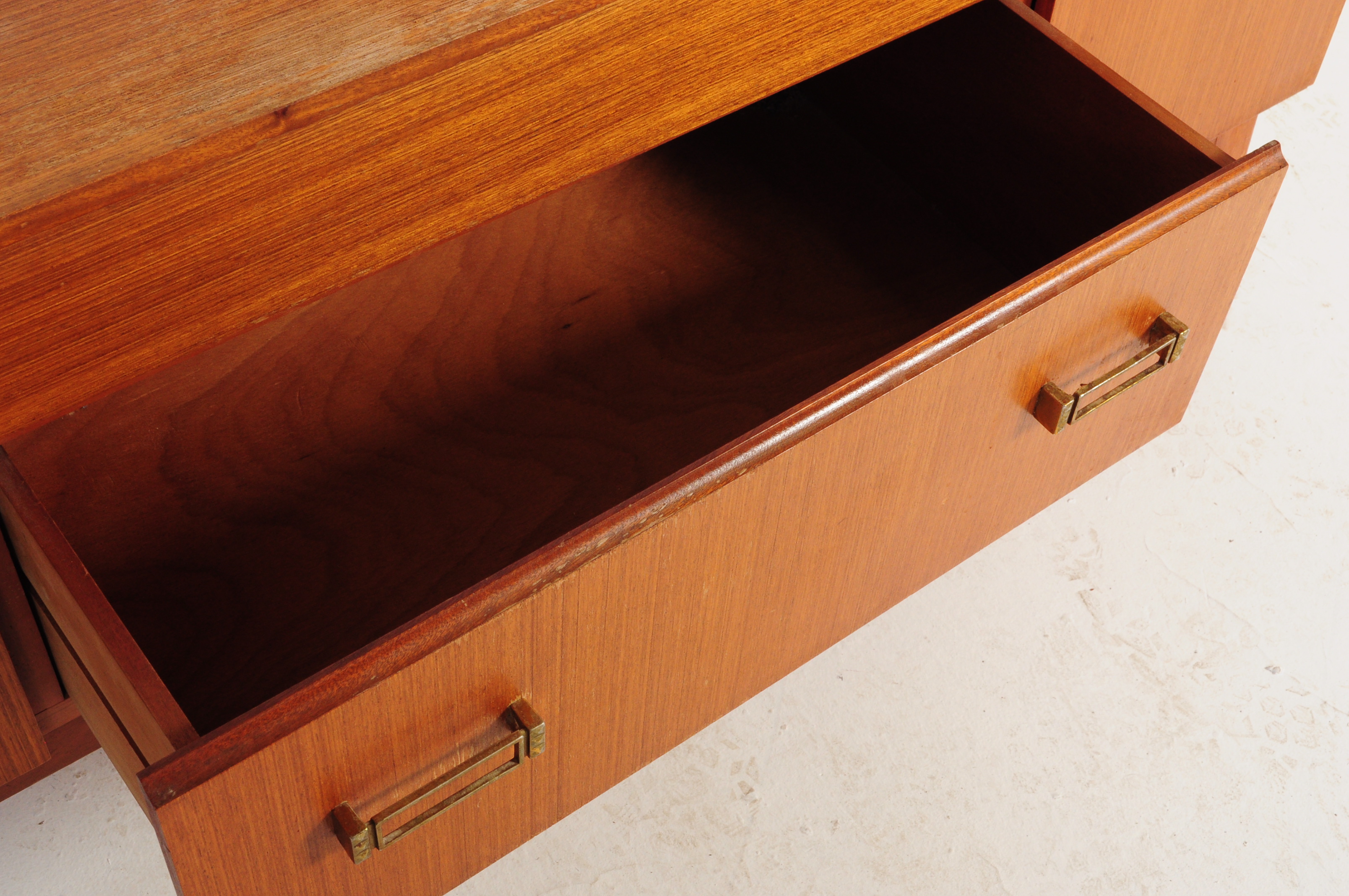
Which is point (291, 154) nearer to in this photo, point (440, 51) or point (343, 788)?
point (440, 51)

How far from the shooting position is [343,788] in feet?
1.78

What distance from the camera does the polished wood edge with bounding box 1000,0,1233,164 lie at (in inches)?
29.3

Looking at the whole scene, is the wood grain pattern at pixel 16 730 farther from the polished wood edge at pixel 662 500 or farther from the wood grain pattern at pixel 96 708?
the polished wood edge at pixel 662 500

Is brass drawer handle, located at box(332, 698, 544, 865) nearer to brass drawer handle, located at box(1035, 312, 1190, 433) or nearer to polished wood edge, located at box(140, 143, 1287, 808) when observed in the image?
polished wood edge, located at box(140, 143, 1287, 808)

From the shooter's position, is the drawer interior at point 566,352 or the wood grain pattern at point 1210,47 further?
the wood grain pattern at point 1210,47

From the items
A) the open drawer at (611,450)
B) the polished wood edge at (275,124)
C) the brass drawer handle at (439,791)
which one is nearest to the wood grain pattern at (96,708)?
the open drawer at (611,450)

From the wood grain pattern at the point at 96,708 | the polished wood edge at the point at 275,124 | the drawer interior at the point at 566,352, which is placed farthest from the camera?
the drawer interior at the point at 566,352

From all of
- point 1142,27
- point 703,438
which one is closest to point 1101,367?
point 703,438

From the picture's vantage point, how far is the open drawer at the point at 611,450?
0.55 m

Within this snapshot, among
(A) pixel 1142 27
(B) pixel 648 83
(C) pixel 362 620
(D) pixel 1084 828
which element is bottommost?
(D) pixel 1084 828

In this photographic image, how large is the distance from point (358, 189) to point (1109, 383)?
433 millimetres

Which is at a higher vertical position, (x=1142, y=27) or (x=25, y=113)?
(x=25, y=113)

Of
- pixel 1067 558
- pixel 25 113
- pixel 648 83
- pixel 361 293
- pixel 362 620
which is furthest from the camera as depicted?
pixel 1067 558

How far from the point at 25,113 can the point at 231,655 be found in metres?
0.31
